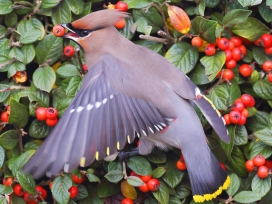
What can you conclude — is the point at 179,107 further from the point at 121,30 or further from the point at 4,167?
the point at 4,167

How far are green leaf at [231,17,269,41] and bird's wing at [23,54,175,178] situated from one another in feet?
2.41

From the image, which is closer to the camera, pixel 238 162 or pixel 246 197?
pixel 246 197

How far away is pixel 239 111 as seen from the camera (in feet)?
11.0

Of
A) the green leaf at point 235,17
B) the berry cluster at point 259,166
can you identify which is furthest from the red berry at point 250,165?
the green leaf at point 235,17

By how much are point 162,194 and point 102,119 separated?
0.68m

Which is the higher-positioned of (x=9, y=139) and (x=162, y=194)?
(x=9, y=139)

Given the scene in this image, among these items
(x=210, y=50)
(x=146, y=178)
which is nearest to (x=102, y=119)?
(x=146, y=178)

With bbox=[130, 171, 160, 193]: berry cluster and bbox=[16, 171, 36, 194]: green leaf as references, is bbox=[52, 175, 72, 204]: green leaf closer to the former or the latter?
bbox=[16, 171, 36, 194]: green leaf

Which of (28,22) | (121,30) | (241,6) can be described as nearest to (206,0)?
(241,6)

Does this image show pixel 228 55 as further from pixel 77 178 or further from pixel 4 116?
pixel 4 116

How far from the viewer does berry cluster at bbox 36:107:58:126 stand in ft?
10.7

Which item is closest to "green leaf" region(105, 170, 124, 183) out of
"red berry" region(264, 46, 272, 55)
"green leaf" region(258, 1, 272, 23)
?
"red berry" region(264, 46, 272, 55)

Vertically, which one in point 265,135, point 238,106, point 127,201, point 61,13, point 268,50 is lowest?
point 127,201

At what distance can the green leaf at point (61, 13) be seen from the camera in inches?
139
